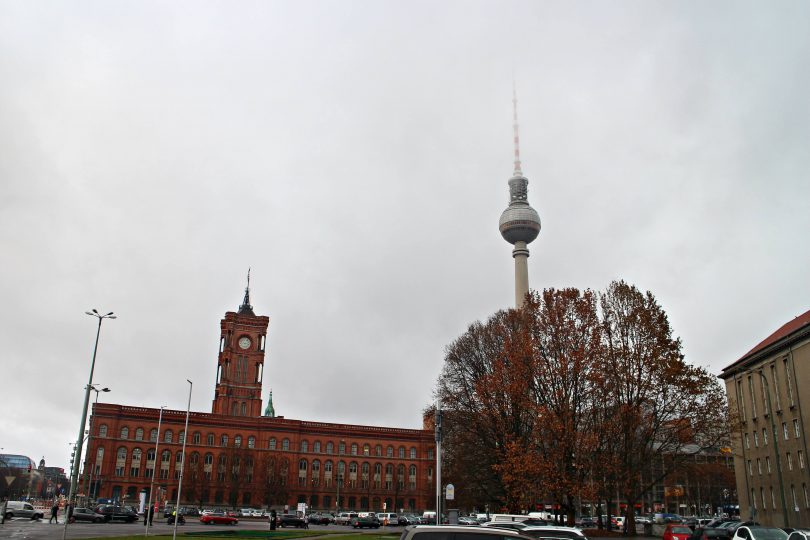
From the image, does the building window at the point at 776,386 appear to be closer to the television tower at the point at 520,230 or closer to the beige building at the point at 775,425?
the beige building at the point at 775,425

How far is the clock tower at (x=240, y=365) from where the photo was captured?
394 feet

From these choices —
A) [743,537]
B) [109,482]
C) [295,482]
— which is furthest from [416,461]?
[743,537]

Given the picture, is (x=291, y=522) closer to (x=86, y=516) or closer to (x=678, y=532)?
(x=86, y=516)

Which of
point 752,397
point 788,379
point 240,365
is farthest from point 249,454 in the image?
point 788,379

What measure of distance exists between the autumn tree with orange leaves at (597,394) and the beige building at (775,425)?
351 inches

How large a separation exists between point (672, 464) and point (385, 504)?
78.1 m

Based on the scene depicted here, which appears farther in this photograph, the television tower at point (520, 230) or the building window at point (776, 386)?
the television tower at point (520, 230)

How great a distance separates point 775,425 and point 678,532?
26.7 metres

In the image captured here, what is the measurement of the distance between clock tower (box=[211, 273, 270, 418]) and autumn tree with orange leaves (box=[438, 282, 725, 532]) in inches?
3404

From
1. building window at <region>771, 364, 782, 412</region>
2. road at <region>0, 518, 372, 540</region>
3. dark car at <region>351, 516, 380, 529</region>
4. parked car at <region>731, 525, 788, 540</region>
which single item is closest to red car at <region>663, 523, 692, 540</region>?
parked car at <region>731, 525, 788, 540</region>

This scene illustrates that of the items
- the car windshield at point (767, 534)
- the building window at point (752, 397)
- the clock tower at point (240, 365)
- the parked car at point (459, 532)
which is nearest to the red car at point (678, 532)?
the car windshield at point (767, 534)

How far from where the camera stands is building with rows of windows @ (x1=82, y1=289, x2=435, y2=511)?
10156 cm

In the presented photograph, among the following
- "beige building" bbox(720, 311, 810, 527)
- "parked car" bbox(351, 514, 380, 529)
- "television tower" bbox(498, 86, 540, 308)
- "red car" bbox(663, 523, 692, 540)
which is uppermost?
"television tower" bbox(498, 86, 540, 308)

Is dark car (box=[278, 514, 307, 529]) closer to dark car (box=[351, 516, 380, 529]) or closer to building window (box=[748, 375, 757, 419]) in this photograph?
dark car (box=[351, 516, 380, 529])
